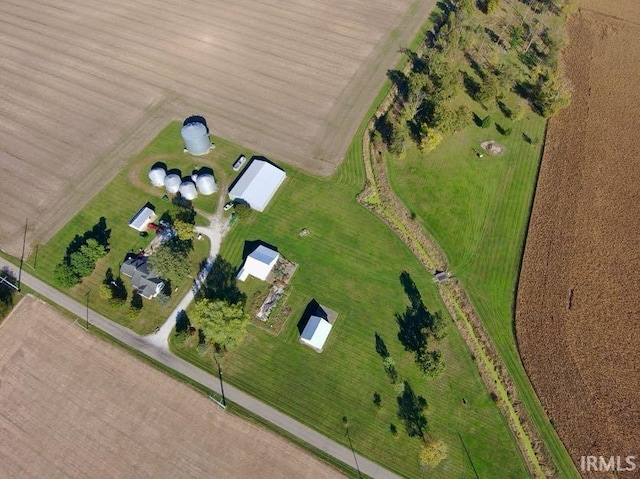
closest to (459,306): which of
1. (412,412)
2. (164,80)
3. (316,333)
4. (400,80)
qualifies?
(412,412)

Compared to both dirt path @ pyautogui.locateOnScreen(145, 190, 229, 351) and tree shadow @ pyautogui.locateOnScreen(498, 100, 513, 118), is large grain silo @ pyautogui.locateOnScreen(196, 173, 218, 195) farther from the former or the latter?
tree shadow @ pyautogui.locateOnScreen(498, 100, 513, 118)

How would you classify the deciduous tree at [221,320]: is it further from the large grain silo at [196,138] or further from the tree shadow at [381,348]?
the large grain silo at [196,138]

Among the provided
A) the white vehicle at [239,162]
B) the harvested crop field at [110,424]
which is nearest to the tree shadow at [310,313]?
the harvested crop field at [110,424]

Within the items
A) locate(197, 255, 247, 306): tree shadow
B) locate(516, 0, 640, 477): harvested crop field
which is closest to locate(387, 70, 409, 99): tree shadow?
locate(516, 0, 640, 477): harvested crop field

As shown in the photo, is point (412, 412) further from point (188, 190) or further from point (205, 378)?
point (188, 190)

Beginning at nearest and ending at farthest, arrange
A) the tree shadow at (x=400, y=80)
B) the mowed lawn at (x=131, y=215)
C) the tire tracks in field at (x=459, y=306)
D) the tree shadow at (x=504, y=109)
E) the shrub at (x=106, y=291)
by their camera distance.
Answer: the tire tracks in field at (x=459, y=306) < the shrub at (x=106, y=291) < the mowed lawn at (x=131, y=215) < the tree shadow at (x=504, y=109) < the tree shadow at (x=400, y=80)

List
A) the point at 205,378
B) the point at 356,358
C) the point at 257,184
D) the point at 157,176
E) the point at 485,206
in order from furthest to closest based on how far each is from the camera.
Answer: the point at 485,206 < the point at 257,184 < the point at 157,176 < the point at 356,358 < the point at 205,378
